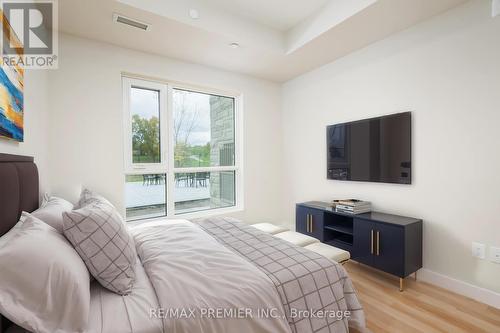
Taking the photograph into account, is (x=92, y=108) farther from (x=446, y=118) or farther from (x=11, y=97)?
(x=446, y=118)

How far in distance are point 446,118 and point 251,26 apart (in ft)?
7.31

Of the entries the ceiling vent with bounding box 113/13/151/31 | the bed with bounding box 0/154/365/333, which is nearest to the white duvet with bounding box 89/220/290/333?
the bed with bounding box 0/154/365/333

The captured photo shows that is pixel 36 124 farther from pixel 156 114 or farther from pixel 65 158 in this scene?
pixel 156 114

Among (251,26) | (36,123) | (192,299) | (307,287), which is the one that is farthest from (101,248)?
(251,26)

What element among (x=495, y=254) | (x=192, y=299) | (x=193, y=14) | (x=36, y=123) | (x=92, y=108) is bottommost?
(x=495, y=254)

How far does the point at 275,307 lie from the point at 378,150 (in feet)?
7.29

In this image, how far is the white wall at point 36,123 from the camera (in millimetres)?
1780

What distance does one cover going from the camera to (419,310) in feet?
6.33

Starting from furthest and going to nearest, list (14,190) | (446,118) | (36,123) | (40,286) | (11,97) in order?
(446,118)
(36,123)
(11,97)
(14,190)
(40,286)

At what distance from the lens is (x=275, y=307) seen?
3.89 ft

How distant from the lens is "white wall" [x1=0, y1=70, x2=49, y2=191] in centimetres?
178

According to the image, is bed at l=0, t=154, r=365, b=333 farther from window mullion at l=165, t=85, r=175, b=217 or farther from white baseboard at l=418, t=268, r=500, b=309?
window mullion at l=165, t=85, r=175, b=217

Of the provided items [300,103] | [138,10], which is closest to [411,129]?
[300,103]

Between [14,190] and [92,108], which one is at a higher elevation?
[92,108]
